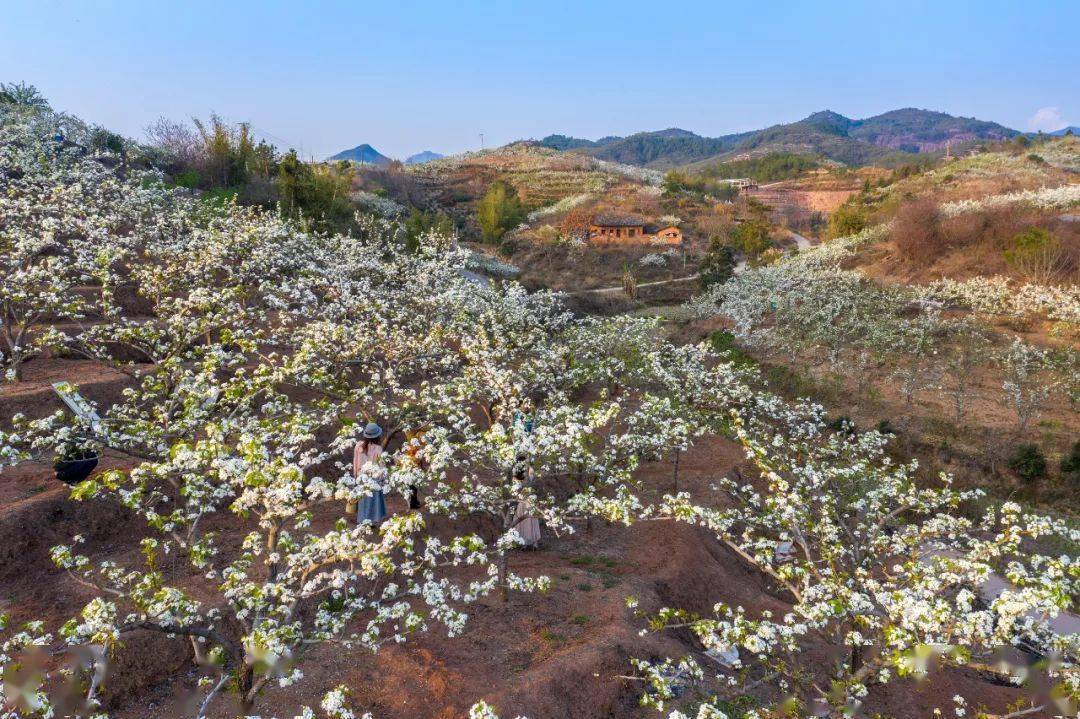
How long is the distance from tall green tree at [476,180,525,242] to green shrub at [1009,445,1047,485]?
55061mm

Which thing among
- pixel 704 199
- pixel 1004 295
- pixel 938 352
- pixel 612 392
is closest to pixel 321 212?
pixel 612 392

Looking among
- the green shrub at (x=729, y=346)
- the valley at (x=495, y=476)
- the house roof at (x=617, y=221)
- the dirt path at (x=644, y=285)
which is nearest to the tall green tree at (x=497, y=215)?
the house roof at (x=617, y=221)

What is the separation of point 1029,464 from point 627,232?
49.8 meters

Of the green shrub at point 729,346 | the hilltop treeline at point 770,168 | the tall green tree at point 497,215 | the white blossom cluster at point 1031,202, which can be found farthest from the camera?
the hilltop treeline at point 770,168

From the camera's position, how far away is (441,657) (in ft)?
27.4

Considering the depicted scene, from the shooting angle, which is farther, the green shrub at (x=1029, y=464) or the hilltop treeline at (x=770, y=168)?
the hilltop treeline at (x=770, y=168)

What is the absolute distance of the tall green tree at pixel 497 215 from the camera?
217ft

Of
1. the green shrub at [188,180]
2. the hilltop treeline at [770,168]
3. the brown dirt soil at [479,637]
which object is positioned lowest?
the brown dirt soil at [479,637]

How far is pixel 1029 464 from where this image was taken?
18.8m

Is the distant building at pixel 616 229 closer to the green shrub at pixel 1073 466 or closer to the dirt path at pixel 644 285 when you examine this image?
the dirt path at pixel 644 285

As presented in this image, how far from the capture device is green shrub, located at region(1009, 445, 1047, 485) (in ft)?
61.4

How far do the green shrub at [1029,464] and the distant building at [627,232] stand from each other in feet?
154

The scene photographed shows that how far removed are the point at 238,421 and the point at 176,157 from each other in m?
40.9

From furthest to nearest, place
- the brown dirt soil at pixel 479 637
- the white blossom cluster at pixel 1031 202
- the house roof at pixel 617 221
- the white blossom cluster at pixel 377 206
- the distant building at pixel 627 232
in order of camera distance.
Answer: the house roof at pixel 617 221, the distant building at pixel 627 232, the white blossom cluster at pixel 377 206, the white blossom cluster at pixel 1031 202, the brown dirt soil at pixel 479 637
